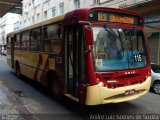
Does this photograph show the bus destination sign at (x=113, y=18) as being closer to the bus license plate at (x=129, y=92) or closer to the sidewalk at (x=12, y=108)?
the bus license plate at (x=129, y=92)

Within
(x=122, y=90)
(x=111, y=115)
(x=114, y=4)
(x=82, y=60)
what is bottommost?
(x=111, y=115)

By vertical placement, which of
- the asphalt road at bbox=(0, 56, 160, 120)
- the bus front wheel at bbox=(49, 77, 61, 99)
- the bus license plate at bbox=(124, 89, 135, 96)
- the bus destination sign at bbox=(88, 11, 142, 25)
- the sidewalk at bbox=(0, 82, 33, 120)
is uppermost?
the bus destination sign at bbox=(88, 11, 142, 25)

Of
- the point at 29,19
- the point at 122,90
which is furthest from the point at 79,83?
the point at 29,19

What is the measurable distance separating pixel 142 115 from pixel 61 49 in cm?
295

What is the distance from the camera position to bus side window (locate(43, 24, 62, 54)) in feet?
29.4

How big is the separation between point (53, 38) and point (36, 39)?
213 centimetres

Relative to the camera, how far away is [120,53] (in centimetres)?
759

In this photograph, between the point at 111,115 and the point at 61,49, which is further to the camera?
the point at 61,49

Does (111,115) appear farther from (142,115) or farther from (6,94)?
(6,94)

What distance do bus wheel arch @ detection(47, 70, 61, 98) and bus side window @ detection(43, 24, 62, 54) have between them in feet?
2.47

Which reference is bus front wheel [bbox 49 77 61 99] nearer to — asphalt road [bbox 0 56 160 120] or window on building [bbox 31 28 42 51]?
asphalt road [bbox 0 56 160 120]

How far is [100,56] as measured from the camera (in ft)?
23.9

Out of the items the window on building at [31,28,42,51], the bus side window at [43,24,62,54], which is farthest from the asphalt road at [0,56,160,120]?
the window on building at [31,28,42,51]

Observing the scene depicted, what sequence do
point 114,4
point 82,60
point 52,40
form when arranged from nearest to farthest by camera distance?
1. point 82,60
2. point 52,40
3. point 114,4
